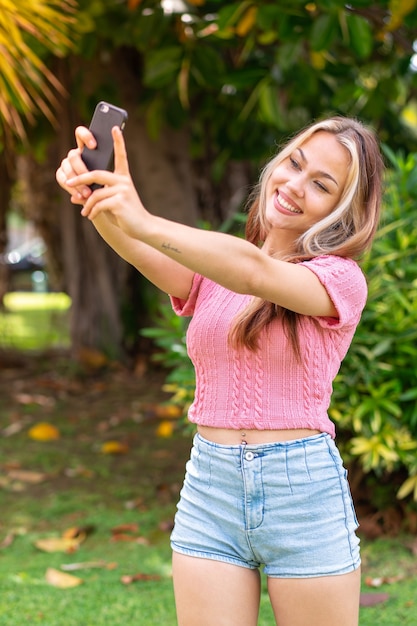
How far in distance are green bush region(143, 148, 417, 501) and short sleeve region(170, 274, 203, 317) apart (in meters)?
1.37

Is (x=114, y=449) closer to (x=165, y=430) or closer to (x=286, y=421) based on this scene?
(x=165, y=430)

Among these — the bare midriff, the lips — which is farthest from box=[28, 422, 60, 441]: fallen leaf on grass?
the lips

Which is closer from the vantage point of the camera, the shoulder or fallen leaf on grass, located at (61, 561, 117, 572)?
the shoulder

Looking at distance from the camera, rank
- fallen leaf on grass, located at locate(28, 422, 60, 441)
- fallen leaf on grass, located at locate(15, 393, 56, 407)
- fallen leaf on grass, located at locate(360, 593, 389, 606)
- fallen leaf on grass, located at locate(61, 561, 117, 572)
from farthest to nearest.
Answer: fallen leaf on grass, located at locate(15, 393, 56, 407) → fallen leaf on grass, located at locate(28, 422, 60, 441) → fallen leaf on grass, located at locate(61, 561, 117, 572) → fallen leaf on grass, located at locate(360, 593, 389, 606)

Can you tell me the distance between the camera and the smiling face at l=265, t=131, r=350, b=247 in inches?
78.5

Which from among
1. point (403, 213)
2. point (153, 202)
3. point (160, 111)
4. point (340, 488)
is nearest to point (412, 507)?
point (403, 213)

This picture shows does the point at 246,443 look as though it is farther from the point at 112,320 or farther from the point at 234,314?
the point at 112,320

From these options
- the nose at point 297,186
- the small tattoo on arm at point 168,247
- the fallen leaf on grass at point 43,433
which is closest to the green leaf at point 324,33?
the nose at point 297,186

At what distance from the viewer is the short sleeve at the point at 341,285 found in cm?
186

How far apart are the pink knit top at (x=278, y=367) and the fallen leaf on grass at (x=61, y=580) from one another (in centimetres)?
176

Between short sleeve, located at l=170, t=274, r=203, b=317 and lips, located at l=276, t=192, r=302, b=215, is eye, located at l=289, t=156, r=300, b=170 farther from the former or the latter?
short sleeve, located at l=170, t=274, r=203, b=317

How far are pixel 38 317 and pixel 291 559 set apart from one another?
510 inches

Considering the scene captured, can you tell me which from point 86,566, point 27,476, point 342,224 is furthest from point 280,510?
point 27,476

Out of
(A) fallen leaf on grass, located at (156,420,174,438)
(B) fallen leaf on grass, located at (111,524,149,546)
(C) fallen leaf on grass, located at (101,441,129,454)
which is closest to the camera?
(B) fallen leaf on grass, located at (111,524,149,546)
